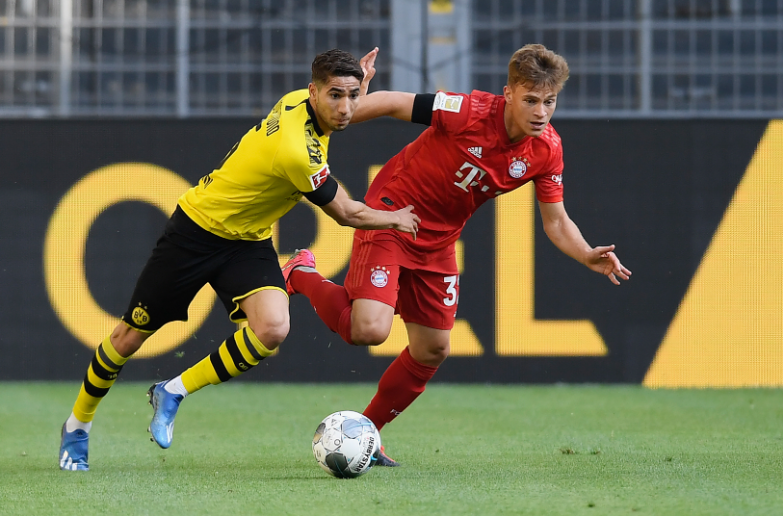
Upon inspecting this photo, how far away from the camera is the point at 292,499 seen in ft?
14.2

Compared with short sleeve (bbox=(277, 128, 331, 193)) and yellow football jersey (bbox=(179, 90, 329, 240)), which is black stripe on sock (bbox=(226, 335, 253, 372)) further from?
short sleeve (bbox=(277, 128, 331, 193))

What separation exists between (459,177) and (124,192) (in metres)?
4.43

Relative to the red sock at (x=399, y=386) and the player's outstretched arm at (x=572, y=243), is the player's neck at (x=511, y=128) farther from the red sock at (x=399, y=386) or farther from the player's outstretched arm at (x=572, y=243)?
the red sock at (x=399, y=386)

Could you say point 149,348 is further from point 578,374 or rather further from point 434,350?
point 434,350

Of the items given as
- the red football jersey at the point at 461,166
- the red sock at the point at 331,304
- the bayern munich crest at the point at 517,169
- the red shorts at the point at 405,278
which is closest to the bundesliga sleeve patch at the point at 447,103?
the red football jersey at the point at 461,166

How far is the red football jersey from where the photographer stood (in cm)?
556

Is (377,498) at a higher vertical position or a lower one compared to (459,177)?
lower

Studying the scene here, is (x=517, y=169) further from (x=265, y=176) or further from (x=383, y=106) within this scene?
(x=265, y=176)

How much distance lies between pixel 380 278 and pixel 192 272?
906 millimetres

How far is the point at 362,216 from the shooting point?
504cm

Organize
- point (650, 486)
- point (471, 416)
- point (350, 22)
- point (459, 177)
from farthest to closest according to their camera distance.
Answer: point (350, 22) < point (471, 416) < point (459, 177) < point (650, 486)

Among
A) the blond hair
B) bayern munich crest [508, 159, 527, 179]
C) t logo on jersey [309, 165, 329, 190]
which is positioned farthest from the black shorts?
the blond hair

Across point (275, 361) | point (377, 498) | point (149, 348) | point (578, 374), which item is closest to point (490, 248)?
point (578, 374)

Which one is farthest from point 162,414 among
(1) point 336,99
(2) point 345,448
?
(1) point 336,99
